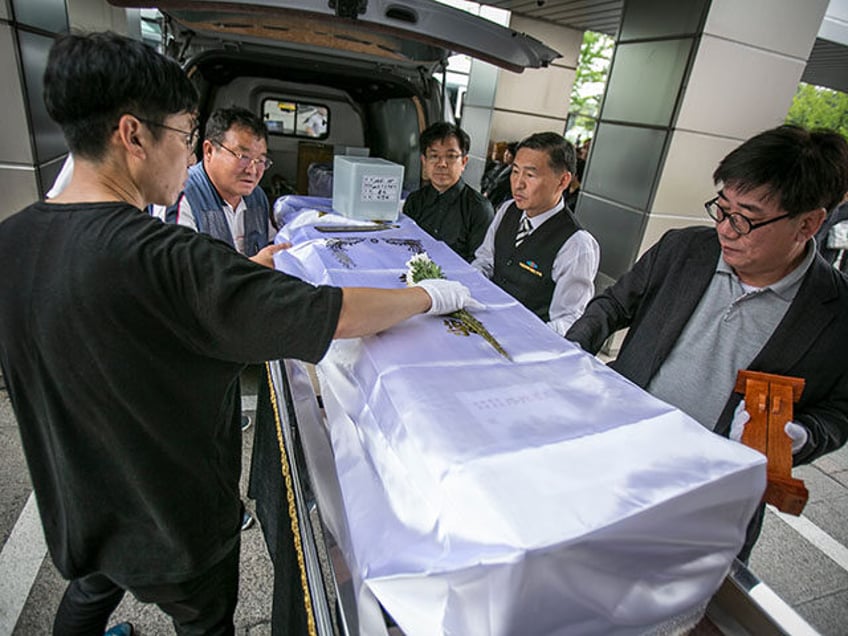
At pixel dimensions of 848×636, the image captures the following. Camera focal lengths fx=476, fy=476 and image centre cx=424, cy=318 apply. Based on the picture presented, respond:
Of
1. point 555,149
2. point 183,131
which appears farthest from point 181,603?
point 555,149

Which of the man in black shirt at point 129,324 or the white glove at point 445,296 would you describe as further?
the white glove at point 445,296

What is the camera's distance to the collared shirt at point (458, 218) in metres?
3.32

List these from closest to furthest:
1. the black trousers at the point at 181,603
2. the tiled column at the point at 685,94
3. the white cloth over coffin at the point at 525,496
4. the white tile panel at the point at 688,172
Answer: the white cloth over coffin at the point at 525,496
the black trousers at the point at 181,603
the tiled column at the point at 685,94
the white tile panel at the point at 688,172

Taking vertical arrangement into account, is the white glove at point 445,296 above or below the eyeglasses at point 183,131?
below

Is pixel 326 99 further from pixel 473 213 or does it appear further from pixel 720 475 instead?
pixel 720 475

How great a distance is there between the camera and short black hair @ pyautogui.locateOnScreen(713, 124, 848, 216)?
129cm

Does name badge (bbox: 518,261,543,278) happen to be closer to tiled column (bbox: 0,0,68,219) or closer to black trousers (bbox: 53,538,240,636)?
black trousers (bbox: 53,538,240,636)

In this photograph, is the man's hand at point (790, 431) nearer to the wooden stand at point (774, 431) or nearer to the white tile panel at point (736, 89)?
the wooden stand at point (774, 431)

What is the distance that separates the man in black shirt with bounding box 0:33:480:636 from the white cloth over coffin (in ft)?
0.89

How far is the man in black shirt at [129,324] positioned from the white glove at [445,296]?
17 cm

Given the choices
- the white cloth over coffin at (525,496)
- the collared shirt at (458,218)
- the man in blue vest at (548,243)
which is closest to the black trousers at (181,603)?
the white cloth over coffin at (525,496)

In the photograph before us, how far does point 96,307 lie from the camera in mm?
954

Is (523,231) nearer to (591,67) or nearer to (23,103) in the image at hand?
(23,103)

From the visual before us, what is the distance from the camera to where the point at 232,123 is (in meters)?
2.29
